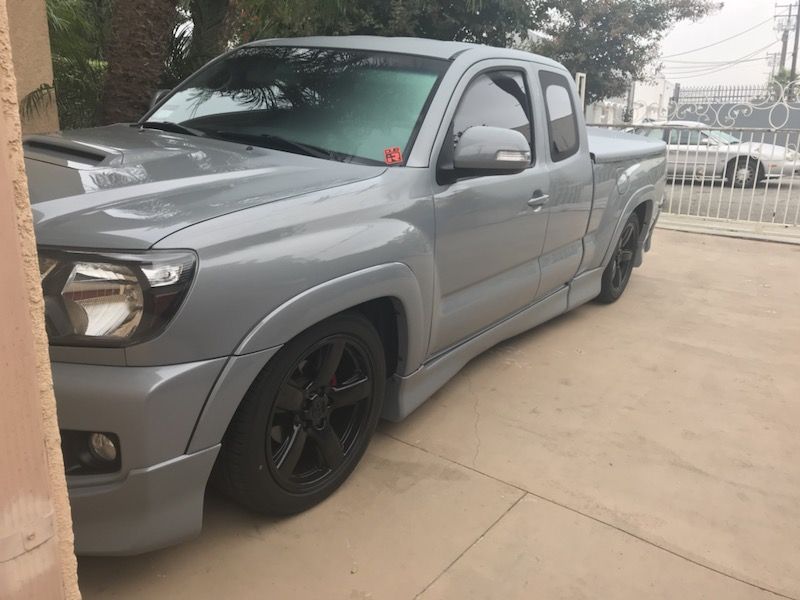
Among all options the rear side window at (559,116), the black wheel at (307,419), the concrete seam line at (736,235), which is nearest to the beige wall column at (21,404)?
the black wheel at (307,419)

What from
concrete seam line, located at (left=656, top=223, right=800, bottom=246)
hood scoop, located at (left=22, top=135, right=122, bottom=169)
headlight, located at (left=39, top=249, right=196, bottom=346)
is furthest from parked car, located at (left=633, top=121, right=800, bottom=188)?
headlight, located at (left=39, top=249, right=196, bottom=346)

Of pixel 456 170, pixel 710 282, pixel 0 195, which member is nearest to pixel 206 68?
pixel 456 170

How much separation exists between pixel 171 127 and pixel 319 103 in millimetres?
781

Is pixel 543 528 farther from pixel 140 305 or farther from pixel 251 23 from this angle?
pixel 251 23

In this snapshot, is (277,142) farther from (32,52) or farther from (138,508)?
(32,52)

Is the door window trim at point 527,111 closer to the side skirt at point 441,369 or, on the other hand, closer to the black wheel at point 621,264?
the side skirt at point 441,369

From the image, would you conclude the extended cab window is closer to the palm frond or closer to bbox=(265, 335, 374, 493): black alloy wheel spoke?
the palm frond

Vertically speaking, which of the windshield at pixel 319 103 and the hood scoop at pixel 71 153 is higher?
the windshield at pixel 319 103

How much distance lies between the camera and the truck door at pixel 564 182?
13.9 feet

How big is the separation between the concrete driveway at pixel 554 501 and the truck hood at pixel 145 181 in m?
1.21

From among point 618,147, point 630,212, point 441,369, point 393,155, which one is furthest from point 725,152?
point 393,155

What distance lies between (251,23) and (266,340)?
5.45 meters

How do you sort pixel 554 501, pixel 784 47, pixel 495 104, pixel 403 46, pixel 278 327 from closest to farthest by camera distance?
1. pixel 278 327
2. pixel 554 501
3. pixel 403 46
4. pixel 495 104
5. pixel 784 47

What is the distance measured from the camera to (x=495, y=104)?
379 centimetres
